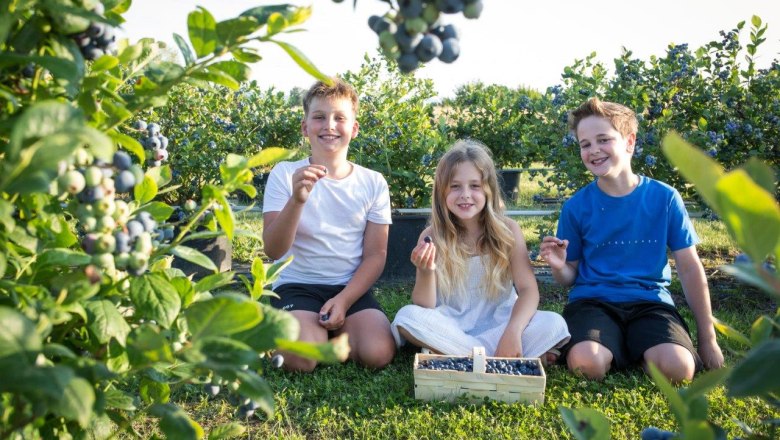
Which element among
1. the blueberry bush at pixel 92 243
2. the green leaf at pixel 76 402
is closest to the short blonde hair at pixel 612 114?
the blueberry bush at pixel 92 243

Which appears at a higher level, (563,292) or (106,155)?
(106,155)

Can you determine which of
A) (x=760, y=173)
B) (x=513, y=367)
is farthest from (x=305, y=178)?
(x=760, y=173)

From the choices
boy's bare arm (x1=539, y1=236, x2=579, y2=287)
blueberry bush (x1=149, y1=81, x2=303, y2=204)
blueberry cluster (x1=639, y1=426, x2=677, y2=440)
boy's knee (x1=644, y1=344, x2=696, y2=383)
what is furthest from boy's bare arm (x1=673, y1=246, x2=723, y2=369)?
blueberry bush (x1=149, y1=81, x2=303, y2=204)

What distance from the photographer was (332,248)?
3156 mm

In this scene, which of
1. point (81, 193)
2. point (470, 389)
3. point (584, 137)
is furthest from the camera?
point (584, 137)

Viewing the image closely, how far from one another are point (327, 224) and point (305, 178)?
2.31ft

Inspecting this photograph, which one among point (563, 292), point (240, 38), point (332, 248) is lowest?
point (563, 292)

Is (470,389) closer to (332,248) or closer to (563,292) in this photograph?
(332,248)

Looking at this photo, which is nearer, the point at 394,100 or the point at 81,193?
the point at 81,193

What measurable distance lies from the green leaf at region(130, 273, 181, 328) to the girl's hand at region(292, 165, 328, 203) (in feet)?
5.22

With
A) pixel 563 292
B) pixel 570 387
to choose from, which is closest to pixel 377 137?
pixel 563 292

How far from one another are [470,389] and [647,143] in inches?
84.8

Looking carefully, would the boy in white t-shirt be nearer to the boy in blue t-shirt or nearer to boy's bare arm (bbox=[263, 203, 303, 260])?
boy's bare arm (bbox=[263, 203, 303, 260])

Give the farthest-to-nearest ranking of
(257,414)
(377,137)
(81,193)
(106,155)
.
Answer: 1. (377,137)
2. (257,414)
3. (81,193)
4. (106,155)
